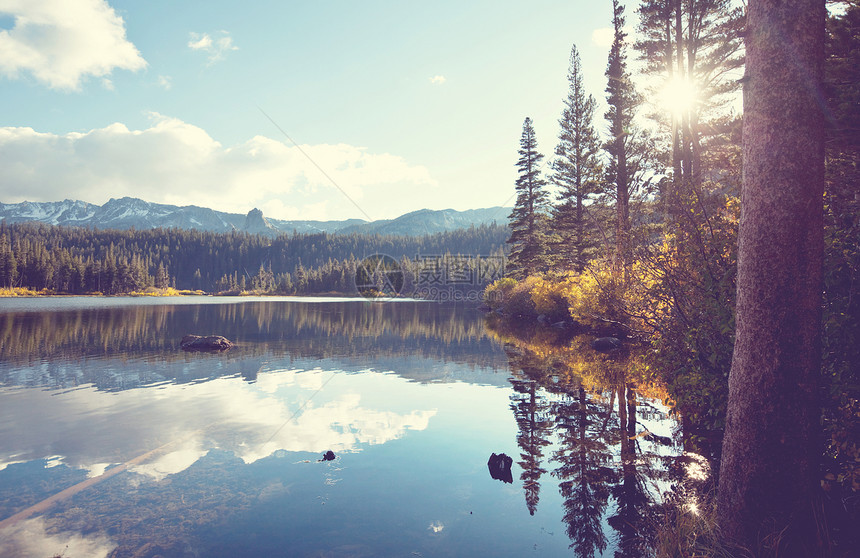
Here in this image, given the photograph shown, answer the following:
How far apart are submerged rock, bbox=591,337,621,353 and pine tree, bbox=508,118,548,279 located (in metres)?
22.8

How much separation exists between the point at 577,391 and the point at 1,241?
146953 millimetres

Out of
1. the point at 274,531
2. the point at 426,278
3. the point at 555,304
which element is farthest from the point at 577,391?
the point at 426,278

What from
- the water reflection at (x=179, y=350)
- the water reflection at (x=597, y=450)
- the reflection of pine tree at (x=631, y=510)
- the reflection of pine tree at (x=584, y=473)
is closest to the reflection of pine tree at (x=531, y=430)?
Result: the water reflection at (x=597, y=450)

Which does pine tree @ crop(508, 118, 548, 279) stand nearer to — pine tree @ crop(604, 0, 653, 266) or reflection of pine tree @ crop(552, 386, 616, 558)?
pine tree @ crop(604, 0, 653, 266)

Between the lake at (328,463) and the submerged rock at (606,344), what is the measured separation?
10.3ft

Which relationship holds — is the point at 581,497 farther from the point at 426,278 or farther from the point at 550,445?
the point at 426,278

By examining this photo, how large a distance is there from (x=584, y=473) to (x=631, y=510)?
51.4 inches

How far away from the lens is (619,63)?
32219 millimetres

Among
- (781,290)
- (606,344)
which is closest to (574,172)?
(606,344)

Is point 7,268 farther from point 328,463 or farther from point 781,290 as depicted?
point 781,290

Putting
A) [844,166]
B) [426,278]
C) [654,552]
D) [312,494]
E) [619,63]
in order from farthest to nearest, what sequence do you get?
[426,278], [619,63], [844,166], [312,494], [654,552]

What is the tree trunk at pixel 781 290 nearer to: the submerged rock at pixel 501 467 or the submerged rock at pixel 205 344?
the submerged rock at pixel 501 467

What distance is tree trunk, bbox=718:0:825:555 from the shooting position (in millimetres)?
4121

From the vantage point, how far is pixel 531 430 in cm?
1032
